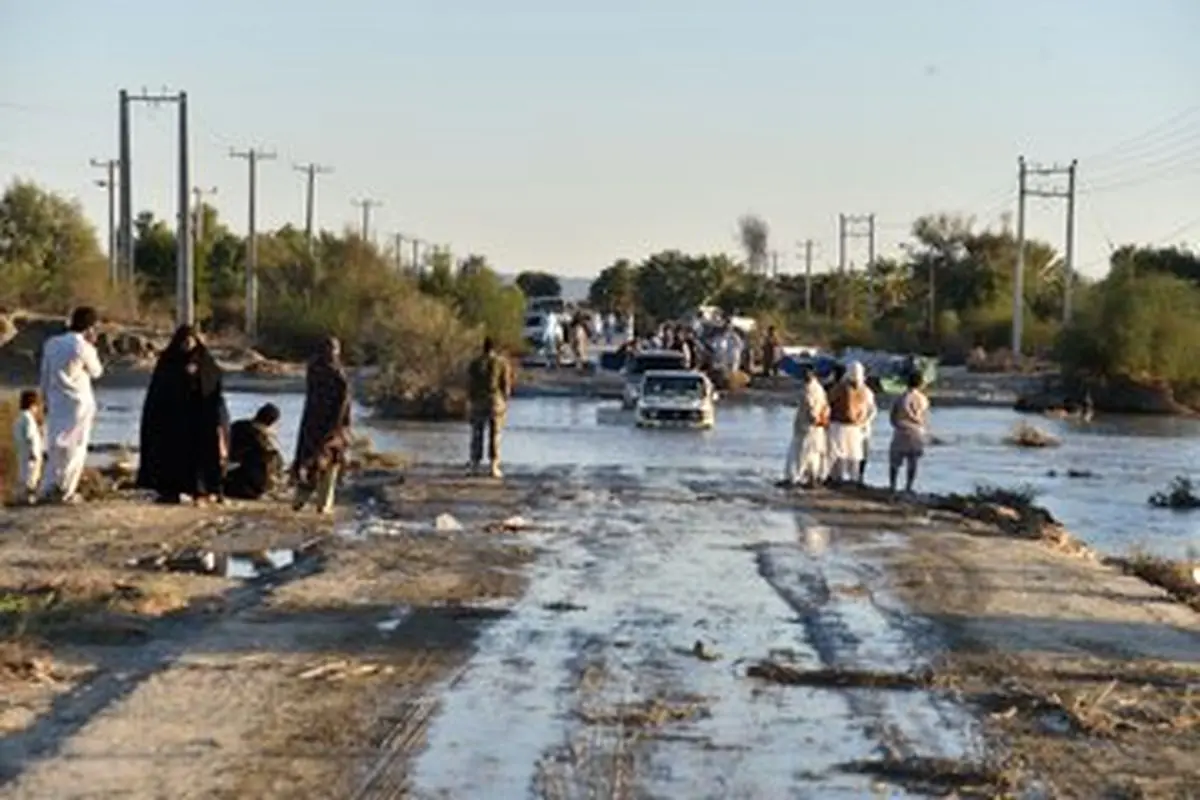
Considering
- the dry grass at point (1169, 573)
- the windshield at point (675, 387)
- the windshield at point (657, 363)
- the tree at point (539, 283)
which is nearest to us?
the dry grass at point (1169, 573)

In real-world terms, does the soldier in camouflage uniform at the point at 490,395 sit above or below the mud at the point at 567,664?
above

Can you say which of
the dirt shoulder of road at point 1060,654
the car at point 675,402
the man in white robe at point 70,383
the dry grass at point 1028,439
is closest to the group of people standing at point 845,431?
the dirt shoulder of road at point 1060,654

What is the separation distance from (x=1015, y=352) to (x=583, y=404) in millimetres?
36291

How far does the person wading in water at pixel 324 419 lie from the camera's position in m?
20.8

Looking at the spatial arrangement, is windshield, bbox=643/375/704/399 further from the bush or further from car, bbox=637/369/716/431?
the bush

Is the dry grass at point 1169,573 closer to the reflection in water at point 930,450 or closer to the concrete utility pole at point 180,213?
the reflection in water at point 930,450

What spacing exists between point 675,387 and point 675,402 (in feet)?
2.67

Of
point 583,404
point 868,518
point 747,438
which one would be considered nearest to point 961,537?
point 868,518

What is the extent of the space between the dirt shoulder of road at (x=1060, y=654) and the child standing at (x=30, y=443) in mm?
7787

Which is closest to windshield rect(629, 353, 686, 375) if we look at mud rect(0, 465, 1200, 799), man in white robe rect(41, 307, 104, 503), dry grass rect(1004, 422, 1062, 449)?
dry grass rect(1004, 422, 1062, 449)

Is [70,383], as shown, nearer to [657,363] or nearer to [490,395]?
[490,395]

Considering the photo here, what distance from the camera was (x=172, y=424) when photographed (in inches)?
795

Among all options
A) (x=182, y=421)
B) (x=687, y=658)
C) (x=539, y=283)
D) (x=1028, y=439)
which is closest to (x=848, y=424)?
(x=182, y=421)

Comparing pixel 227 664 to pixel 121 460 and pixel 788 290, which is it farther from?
pixel 788 290
